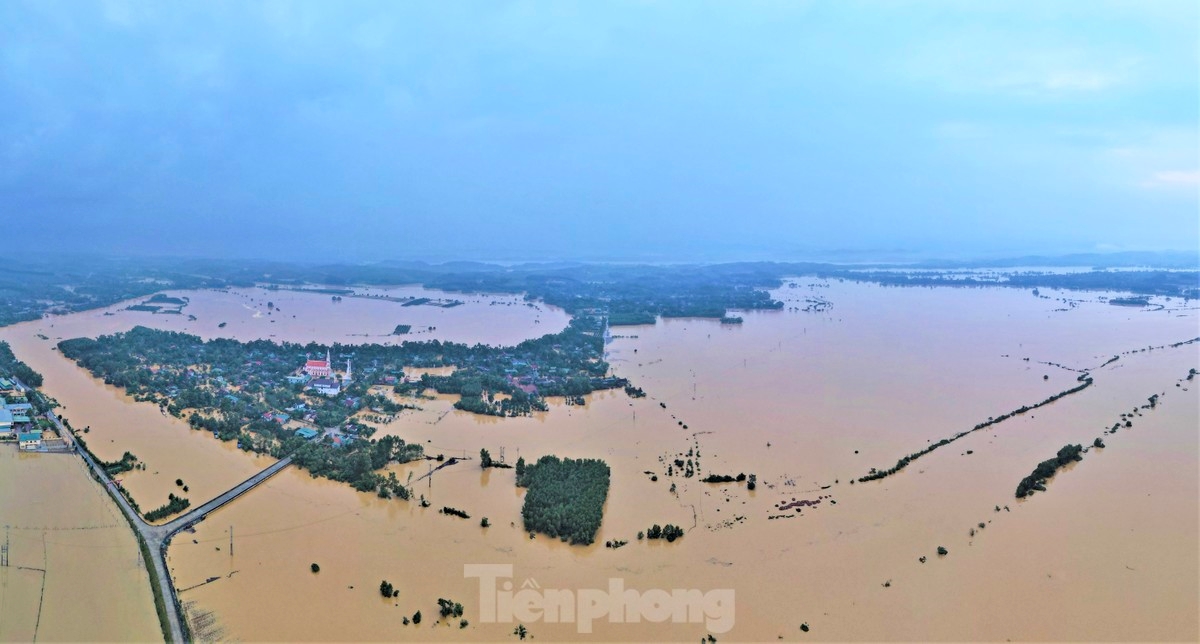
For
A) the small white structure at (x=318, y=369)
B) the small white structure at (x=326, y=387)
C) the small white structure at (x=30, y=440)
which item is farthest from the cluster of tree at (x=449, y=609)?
the small white structure at (x=318, y=369)

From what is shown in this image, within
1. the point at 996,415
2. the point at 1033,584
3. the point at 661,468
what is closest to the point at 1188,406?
the point at 996,415

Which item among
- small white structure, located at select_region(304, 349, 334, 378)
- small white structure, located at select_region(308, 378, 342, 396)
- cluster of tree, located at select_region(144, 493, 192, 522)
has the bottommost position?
cluster of tree, located at select_region(144, 493, 192, 522)

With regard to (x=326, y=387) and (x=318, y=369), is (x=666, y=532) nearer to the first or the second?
(x=326, y=387)

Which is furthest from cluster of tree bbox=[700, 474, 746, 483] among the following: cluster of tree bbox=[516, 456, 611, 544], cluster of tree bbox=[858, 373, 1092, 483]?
cluster of tree bbox=[858, 373, 1092, 483]

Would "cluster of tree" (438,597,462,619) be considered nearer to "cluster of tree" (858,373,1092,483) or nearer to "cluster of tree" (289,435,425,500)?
"cluster of tree" (289,435,425,500)

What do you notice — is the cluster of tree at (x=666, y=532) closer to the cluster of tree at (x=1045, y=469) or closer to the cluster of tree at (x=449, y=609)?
the cluster of tree at (x=449, y=609)

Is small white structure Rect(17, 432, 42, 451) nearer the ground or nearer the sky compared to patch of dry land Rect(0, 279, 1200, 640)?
nearer the sky

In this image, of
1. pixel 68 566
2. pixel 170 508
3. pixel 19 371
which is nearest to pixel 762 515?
pixel 170 508
